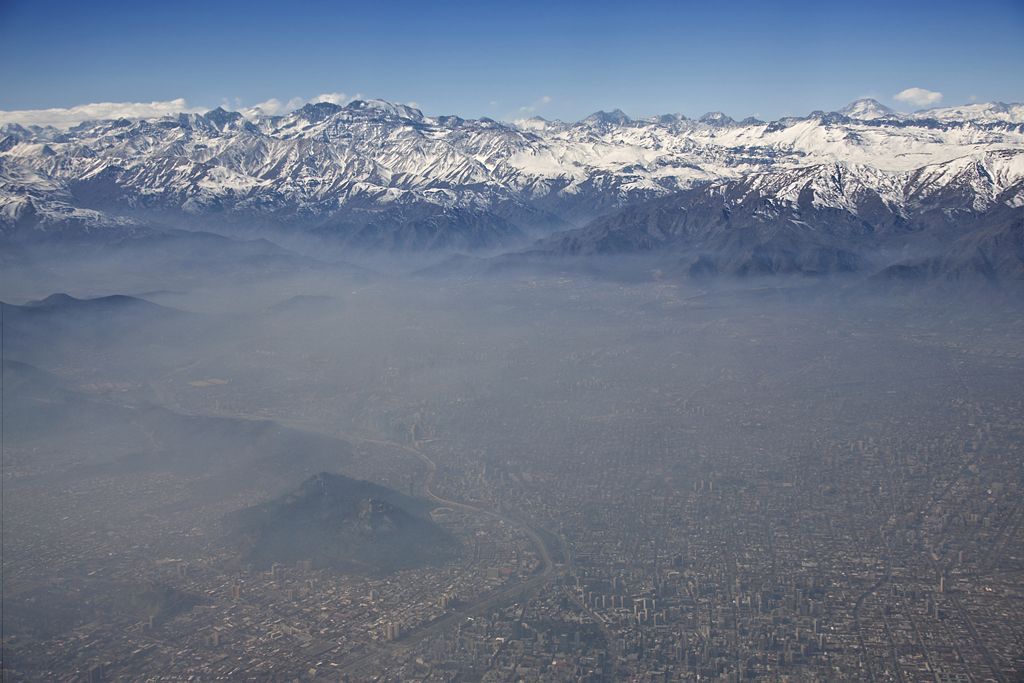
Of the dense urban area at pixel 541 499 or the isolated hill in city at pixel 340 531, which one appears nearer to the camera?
the dense urban area at pixel 541 499

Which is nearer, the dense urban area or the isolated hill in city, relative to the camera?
the dense urban area

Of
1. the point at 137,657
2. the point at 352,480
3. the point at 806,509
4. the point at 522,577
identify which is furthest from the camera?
the point at 352,480

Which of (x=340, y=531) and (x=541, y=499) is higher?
(x=541, y=499)

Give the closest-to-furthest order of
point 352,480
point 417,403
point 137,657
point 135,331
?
point 137,657
point 352,480
point 417,403
point 135,331

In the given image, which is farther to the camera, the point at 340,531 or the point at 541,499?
the point at 541,499

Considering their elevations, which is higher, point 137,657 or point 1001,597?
point 1001,597

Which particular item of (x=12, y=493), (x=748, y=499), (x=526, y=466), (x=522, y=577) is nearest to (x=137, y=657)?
(x=522, y=577)

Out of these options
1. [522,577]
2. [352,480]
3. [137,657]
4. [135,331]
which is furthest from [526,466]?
[135,331]

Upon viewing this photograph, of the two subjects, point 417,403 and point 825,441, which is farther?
point 417,403

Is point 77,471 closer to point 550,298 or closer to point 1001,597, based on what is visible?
point 1001,597

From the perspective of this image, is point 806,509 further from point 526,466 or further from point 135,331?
point 135,331
